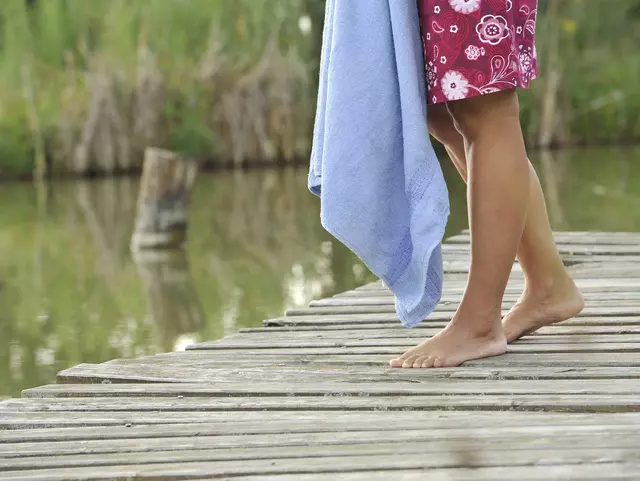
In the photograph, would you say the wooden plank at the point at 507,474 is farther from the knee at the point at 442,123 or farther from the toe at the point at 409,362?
the knee at the point at 442,123

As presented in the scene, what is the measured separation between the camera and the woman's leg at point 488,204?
205 cm

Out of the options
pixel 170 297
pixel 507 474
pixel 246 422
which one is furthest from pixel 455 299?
pixel 170 297

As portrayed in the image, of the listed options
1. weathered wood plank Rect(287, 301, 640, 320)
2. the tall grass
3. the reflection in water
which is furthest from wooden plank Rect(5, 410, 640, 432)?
the tall grass

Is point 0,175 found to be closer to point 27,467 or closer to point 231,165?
point 231,165

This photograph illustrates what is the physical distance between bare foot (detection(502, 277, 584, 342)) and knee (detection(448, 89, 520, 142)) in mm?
353

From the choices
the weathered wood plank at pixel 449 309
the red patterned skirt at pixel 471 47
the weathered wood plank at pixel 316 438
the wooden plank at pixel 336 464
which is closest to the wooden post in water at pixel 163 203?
the weathered wood plank at pixel 449 309

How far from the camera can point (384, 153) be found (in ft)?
6.80

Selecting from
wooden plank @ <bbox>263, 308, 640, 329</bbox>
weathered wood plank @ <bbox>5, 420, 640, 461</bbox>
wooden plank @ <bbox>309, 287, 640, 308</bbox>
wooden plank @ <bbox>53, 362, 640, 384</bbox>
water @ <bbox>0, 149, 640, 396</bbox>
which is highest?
weathered wood plank @ <bbox>5, 420, 640, 461</bbox>

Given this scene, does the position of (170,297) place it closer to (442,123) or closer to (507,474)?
(442,123)

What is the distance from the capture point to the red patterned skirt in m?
2.00

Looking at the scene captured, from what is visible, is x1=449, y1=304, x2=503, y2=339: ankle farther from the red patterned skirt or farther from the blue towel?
the red patterned skirt

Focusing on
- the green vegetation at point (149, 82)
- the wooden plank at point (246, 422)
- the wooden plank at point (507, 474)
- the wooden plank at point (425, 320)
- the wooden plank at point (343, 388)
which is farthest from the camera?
the green vegetation at point (149, 82)

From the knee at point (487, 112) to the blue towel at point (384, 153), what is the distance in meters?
0.07

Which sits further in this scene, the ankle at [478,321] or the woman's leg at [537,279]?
the woman's leg at [537,279]
